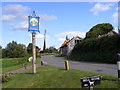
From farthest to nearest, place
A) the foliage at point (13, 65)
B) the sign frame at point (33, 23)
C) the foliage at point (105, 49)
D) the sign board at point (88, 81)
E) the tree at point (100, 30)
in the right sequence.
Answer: the tree at point (100, 30) → the foliage at point (105, 49) → the foliage at point (13, 65) → the sign frame at point (33, 23) → the sign board at point (88, 81)

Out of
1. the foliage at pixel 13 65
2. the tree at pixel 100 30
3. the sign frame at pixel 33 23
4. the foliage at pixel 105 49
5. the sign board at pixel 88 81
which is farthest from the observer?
the tree at pixel 100 30

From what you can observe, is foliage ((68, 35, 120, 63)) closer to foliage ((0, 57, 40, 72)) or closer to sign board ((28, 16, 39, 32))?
foliage ((0, 57, 40, 72))

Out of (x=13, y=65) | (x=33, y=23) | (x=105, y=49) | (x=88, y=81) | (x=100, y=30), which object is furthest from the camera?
(x=100, y=30)

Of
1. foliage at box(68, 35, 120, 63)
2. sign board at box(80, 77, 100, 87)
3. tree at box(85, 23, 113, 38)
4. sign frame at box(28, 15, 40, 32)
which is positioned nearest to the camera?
sign board at box(80, 77, 100, 87)

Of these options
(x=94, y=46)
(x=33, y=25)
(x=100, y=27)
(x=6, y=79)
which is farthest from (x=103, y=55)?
(x=100, y=27)

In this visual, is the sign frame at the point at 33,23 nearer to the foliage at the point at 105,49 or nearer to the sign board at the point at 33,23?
the sign board at the point at 33,23

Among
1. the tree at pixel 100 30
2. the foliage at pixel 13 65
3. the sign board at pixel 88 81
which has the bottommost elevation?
the foliage at pixel 13 65

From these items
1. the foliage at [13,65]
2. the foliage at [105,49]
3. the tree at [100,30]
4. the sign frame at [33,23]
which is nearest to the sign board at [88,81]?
the sign frame at [33,23]

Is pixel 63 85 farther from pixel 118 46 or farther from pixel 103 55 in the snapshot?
pixel 103 55

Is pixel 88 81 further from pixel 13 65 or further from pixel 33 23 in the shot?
pixel 13 65

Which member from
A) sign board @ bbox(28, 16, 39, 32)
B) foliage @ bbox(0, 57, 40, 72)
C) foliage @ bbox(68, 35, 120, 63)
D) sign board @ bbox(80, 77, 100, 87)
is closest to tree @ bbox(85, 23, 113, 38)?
foliage @ bbox(68, 35, 120, 63)

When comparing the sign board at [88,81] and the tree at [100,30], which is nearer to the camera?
the sign board at [88,81]

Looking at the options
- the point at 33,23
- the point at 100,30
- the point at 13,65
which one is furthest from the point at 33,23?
the point at 100,30

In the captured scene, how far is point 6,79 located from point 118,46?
18.3 m
